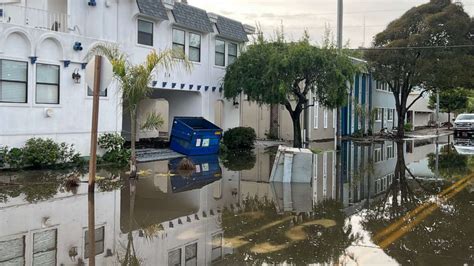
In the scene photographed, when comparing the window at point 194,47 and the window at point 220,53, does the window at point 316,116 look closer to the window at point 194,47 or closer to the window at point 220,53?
the window at point 220,53

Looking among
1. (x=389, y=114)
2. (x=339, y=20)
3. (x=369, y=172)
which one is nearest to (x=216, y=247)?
(x=369, y=172)

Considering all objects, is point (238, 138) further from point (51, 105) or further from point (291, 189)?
point (291, 189)

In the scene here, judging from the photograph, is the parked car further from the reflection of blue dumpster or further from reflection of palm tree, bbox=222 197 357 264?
reflection of palm tree, bbox=222 197 357 264

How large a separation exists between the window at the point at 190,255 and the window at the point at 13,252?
208 centimetres

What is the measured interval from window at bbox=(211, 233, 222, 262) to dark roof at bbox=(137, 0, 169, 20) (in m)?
15.1

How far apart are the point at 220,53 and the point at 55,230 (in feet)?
66.2

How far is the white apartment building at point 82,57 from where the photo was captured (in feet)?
52.4

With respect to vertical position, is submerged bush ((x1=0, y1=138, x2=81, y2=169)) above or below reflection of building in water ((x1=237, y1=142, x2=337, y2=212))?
above

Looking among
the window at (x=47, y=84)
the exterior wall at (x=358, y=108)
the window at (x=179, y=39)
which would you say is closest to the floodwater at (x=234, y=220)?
the window at (x=47, y=84)

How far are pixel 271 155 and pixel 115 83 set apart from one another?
27.4 feet

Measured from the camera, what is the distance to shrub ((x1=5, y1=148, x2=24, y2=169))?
1510 centimetres

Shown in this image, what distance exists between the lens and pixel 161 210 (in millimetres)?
10328

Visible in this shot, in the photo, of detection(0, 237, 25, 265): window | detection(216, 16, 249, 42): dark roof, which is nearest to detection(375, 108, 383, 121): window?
detection(216, 16, 249, 42): dark roof

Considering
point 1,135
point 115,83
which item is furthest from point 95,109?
point 115,83
